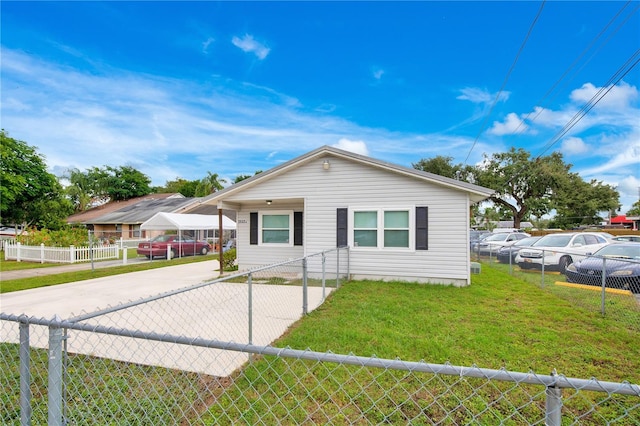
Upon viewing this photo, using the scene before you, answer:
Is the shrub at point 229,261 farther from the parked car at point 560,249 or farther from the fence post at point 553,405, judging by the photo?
the fence post at point 553,405

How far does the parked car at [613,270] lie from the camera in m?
7.14

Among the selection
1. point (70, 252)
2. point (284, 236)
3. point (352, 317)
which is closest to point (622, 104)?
point (284, 236)

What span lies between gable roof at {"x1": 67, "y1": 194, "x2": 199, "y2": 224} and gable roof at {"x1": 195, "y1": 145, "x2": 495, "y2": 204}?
712 inches

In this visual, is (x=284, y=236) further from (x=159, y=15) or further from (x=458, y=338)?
(x=159, y=15)

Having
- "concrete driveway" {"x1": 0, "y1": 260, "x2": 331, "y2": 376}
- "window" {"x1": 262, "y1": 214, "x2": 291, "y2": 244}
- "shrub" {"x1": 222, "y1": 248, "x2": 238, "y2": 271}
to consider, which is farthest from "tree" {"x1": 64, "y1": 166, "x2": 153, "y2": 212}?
"window" {"x1": 262, "y1": 214, "x2": 291, "y2": 244}

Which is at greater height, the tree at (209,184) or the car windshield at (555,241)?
the tree at (209,184)

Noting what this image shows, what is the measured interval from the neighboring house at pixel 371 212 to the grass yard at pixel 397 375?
6.98 ft

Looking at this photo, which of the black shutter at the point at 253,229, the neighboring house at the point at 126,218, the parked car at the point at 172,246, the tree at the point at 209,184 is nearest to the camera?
the black shutter at the point at 253,229

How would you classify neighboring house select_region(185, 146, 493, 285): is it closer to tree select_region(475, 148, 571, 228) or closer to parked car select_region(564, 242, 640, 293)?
parked car select_region(564, 242, 640, 293)

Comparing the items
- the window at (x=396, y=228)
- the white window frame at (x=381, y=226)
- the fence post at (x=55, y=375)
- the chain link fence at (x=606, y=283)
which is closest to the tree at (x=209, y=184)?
the white window frame at (x=381, y=226)

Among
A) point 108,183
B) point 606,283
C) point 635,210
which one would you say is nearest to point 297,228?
point 606,283

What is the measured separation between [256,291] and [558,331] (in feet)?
19.8

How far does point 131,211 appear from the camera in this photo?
31656 millimetres

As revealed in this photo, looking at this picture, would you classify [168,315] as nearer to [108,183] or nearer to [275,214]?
[275,214]
